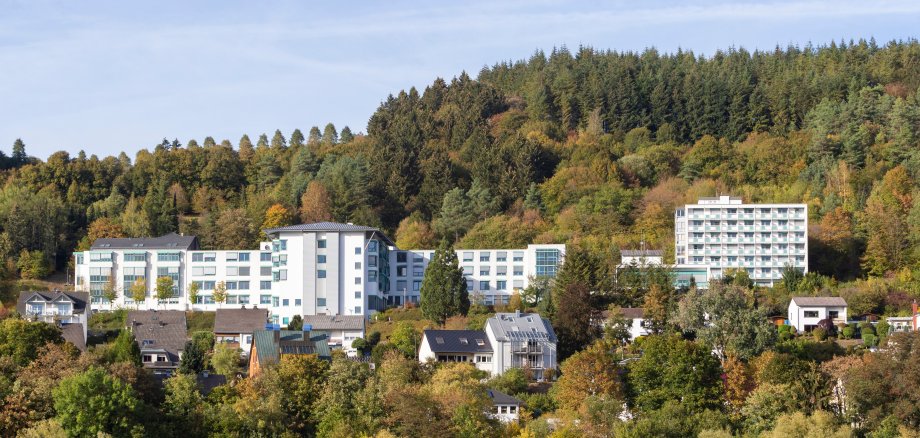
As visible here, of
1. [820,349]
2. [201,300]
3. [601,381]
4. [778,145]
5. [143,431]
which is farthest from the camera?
[778,145]

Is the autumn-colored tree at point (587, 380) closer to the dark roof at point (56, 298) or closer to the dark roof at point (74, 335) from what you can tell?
the dark roof at point (74, 335)

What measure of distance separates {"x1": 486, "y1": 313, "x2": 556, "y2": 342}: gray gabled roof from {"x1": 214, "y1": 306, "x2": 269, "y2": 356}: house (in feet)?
45.0

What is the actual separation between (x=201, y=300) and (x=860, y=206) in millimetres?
43546

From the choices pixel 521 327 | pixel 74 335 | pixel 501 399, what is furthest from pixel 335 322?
pixel 501 399

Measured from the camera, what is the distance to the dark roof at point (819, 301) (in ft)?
268

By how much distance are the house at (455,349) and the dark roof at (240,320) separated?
11997 millimetres

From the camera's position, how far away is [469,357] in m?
75.3

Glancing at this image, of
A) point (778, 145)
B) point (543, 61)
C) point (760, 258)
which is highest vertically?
point (543, 61)

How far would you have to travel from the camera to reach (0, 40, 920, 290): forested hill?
9962cm

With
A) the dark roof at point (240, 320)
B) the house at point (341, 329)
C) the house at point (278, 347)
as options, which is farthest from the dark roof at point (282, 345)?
the dark roof at point (240, 320)

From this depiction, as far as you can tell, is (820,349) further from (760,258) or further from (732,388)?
(760,258)

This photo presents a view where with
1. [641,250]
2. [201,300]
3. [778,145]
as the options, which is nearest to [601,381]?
[641,250]

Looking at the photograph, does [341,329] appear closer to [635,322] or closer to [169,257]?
[635,322]

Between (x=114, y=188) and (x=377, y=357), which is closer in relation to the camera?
(x=377, y=357)
